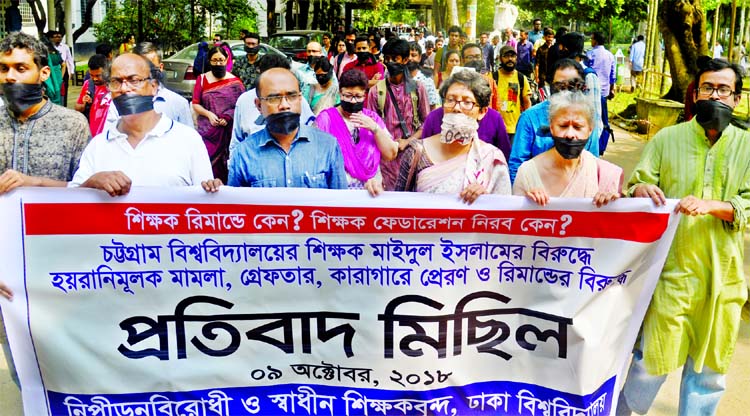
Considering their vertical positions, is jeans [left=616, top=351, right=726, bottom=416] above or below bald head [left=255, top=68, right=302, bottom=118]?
below

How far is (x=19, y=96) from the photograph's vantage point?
372 cm

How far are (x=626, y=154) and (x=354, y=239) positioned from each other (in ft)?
31.4

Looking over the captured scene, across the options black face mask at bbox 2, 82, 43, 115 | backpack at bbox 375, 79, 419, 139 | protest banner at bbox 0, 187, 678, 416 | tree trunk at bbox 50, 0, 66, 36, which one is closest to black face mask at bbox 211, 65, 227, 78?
backpack at bbox 375, 79, 419, 139

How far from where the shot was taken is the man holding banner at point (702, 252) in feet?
11.3

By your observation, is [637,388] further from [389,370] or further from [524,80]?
[524,80]

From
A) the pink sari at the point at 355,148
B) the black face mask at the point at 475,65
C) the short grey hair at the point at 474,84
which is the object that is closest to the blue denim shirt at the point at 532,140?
the short grey hair at the point at 474,84

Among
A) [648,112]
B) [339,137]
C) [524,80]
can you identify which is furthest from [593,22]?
[339,137]

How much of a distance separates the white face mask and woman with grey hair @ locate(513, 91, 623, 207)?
34 centimetres

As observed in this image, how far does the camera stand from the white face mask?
12.9ft

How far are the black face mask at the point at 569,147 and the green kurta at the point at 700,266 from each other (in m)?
0.36

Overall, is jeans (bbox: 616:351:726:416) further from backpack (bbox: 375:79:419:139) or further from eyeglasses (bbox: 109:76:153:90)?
backpack (bbox: 375:79:419:139)

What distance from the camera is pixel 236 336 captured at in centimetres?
350

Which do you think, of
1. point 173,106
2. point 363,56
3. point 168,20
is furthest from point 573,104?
point 168,20

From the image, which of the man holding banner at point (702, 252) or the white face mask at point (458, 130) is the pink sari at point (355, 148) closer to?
the white face mask at point (458, 130)
